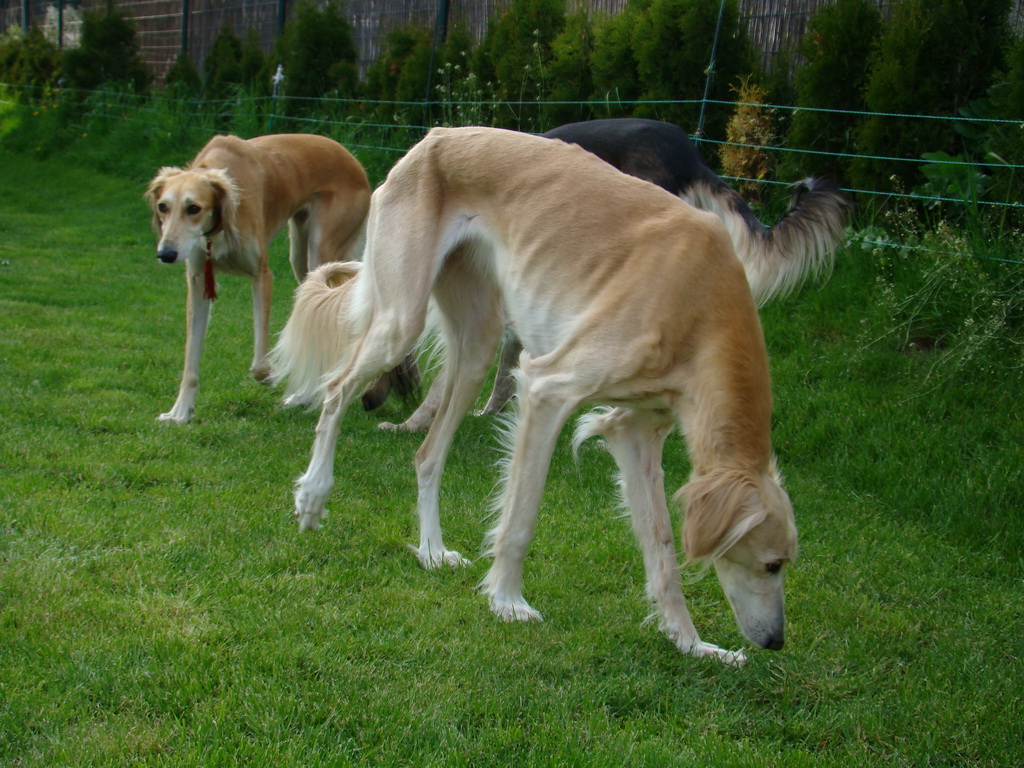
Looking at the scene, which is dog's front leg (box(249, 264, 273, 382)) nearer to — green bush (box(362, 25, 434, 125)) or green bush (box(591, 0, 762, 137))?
green bush (box(591, 0, 762, 137))

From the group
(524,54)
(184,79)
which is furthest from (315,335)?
(184,79)

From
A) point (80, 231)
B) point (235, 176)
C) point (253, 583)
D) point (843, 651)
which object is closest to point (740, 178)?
point (235, 176)

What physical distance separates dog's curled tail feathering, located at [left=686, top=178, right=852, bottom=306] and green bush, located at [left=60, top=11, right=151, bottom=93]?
14.3 meters

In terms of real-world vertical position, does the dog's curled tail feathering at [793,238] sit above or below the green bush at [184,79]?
below

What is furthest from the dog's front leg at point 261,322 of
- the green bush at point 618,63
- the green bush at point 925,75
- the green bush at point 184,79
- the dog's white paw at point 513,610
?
the green bush at point 184,79

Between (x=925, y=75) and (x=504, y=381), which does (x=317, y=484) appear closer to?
(x=504, y=381)

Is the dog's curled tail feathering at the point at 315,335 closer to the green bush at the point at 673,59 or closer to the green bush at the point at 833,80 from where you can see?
the green bush at the point at 833,80

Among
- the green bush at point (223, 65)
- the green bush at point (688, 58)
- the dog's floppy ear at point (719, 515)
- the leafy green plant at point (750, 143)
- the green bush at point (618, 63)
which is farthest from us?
the green bush at point (223, 65)

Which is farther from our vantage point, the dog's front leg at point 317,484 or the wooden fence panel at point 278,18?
the wooden fence panel at point 278,18

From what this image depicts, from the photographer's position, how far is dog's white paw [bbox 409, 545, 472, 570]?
3.70 meters

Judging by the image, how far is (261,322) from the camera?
6.06 metres

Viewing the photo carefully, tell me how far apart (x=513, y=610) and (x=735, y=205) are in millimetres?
2650

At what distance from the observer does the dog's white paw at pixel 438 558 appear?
3695 mm

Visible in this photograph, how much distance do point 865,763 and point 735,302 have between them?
Result: 1352mm
